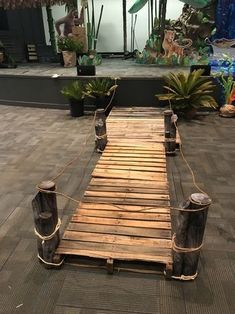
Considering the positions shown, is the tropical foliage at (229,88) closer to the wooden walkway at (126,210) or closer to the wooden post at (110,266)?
the wooden walkway at (126,210)

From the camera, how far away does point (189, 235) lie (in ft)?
5.61

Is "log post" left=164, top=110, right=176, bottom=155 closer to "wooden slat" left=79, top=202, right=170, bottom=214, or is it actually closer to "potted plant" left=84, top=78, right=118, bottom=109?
"wooden slat" left=79, top=202, right=170, bottom=214

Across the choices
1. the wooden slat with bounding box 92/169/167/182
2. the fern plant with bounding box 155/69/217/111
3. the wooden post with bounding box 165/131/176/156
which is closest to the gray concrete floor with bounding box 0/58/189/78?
the fern plant with bounding box 155/69/217/111

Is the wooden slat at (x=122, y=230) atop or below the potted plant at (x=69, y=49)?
below

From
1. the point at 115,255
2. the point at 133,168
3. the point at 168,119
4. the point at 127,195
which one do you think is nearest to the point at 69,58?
→ the point at 168,119

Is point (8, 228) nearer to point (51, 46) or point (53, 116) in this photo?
point (53, 116)

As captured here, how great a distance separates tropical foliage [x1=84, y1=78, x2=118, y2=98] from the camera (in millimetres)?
5105

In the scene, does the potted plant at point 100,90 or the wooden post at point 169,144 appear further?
the potted plant at point 100,90

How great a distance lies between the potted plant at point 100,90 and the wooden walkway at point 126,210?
1.45 metres

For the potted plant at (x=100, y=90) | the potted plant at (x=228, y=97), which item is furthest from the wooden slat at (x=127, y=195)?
the potted plant at (x=228, y=97)

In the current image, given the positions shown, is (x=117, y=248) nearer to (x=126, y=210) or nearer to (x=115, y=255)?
(x=115, y=255)

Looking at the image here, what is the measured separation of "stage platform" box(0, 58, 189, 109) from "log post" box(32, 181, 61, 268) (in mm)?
3930

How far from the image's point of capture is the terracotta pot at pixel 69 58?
690 cm

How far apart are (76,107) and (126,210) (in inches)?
130
